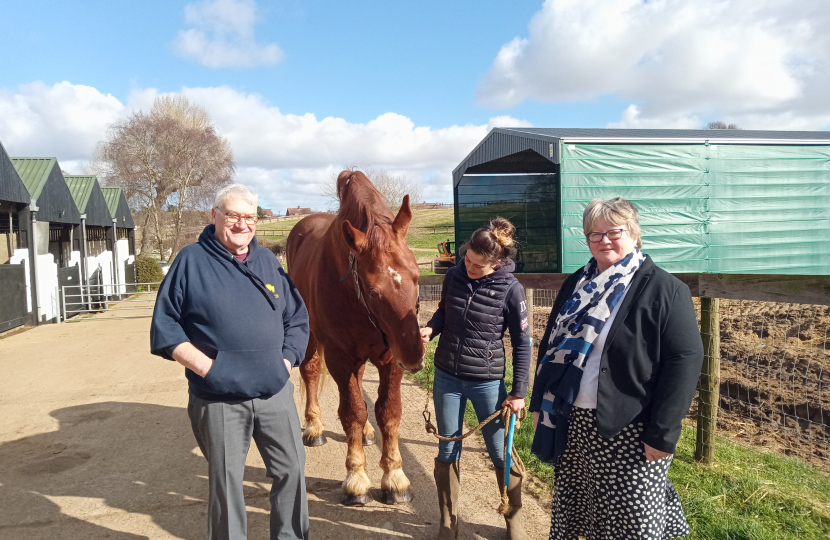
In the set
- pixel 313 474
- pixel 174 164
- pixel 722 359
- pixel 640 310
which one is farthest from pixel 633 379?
pixel 174 164

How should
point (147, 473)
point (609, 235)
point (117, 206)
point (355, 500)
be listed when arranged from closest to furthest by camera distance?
1. point (609, 235)
2. point (355, 500)
3. point (147, 473)
4. point (117, 206)

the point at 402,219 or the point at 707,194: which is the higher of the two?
the point at 707,194

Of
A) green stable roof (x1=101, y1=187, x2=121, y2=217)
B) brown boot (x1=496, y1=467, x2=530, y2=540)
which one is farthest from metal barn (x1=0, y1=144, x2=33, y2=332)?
brown boot (x1=496, y1=467, x2=530, y2=540)

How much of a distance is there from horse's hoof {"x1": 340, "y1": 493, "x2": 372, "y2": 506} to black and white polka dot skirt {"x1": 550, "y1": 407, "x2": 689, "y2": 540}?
1447 mm

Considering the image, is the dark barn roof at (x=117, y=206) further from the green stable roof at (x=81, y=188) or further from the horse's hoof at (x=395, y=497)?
the horse's hoof at (x=395, y=497)

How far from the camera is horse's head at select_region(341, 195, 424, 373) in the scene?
8.50 feet

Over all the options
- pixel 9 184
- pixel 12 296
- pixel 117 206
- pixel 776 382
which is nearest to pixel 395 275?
pixel 776 382

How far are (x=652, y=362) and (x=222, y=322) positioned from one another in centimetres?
171

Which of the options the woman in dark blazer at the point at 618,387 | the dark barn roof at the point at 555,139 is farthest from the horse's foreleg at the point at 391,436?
the dark barn roof at the point at 555,139

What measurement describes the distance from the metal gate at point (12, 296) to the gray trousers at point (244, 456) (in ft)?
37.8

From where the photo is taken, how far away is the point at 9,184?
1146cm

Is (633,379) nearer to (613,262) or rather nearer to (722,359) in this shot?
(613,262)

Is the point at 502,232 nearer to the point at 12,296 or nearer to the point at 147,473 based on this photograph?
the point at 147,473

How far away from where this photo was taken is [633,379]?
1.78m
